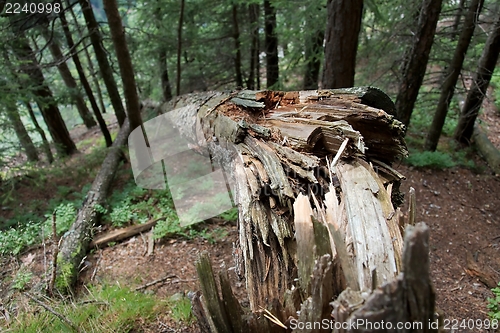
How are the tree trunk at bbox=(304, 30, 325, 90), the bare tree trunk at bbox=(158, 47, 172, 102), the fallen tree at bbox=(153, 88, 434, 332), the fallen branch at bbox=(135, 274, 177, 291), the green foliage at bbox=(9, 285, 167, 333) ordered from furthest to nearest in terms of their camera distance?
the bare tree trunk at bbox=(158, 47, 172, 102), the tree trunk at bbox=(304, 30, 325, 90), the fallen branch at bbox=(135, 274, 177, 291), the green foliage at bbox=(9, 285, 167, 333), the fallen tree at bbox=(153, 88, 434, 332)

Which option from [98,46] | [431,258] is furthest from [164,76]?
[431,258]

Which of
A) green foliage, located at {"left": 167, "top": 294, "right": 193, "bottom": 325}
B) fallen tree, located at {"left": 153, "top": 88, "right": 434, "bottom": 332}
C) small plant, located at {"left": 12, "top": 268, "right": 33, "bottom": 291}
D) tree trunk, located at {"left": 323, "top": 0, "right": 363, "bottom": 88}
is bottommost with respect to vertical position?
green foliage, located at {"left": 167, "top": 294, "right": 193, "bottom": 325}

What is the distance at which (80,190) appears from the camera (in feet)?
22.1

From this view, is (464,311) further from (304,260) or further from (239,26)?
(239,26)

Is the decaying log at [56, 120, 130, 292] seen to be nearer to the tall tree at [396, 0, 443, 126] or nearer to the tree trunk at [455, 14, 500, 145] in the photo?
the tall tree at [396, 0, 443, 126]

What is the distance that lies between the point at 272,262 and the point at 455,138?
9.59 metres

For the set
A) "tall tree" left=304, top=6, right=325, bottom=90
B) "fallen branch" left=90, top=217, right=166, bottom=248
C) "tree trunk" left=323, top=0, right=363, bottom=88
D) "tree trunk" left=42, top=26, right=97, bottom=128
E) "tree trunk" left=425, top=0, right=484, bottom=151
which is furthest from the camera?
"tree trunk" left=42, top=26, right=97, bottom=128

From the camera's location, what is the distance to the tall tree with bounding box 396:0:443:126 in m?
5.68

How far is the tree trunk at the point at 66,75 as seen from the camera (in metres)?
7.78

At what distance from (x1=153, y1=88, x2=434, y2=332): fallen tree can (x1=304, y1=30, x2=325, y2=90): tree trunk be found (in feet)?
18.2

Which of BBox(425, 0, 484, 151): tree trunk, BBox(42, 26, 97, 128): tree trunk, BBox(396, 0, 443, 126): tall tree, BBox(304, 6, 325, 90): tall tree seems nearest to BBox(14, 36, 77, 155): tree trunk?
BBox(42, 26, 97, 128): tree trunk

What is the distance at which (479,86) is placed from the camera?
812 cm

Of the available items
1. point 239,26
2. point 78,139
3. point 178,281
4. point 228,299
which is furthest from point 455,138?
point 78,139

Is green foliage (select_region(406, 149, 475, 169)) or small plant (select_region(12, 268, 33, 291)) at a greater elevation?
small plant (select_region(12, 268, 33, 291))
